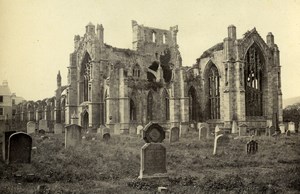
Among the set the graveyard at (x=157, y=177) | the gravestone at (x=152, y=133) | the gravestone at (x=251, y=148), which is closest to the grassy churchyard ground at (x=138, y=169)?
the graveyard at (x=157, y=177)

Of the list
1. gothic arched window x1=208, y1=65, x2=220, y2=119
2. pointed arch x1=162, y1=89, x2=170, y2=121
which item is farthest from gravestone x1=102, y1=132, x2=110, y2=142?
gothic arched window x1=208, y1=65, x2=220, y2=119

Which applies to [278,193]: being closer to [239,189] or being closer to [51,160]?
[239,189]

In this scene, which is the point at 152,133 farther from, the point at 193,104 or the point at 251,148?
the point at 193,104

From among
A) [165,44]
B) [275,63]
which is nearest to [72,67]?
[165,44]

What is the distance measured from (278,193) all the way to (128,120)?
2360 cm

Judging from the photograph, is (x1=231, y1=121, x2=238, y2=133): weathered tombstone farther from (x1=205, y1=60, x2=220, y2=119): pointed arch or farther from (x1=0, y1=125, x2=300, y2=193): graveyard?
(x1=0, y1=125, x2=300, y2=193): graveyard

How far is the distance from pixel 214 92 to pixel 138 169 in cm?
2402

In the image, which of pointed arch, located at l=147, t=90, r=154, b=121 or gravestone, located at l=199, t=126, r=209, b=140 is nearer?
gravestone, located at l=199, t=126, r=209, b=140

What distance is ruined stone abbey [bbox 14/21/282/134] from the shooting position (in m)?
32.0

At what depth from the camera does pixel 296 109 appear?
37250mm

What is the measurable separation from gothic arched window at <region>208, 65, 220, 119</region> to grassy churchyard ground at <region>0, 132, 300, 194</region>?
1747cm

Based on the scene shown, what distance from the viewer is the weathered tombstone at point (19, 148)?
12258 millimetres

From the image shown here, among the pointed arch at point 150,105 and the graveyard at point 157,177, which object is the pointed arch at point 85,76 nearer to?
the pointed arch at point 150,105

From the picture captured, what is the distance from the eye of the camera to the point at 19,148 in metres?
12.4
